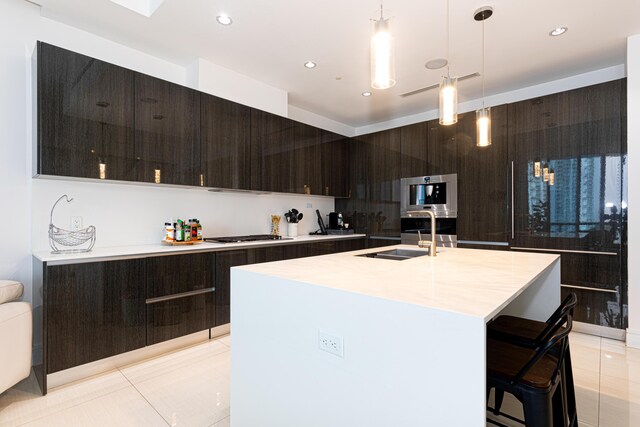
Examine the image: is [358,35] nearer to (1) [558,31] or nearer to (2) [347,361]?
(1) [558,31]

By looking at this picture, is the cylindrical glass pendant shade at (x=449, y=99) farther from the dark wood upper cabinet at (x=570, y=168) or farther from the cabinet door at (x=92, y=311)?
the cabinet door at (x=92, y=311)

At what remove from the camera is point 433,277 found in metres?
1.38

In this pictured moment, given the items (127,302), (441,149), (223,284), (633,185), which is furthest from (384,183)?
(127,302)

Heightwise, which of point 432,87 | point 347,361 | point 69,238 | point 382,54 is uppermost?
point 432,87

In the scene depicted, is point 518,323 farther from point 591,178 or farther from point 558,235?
point 591,178

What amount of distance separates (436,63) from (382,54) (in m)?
1.98

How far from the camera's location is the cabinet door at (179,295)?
2451 millimetres

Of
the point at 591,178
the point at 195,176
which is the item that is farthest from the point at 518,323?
the point at 195,176

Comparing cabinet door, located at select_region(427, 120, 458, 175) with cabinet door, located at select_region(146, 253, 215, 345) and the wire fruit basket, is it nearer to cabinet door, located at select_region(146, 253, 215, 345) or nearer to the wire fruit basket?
cabinet door, located at select_region(146, 253, 215, 345)

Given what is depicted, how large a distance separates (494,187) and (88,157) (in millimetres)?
3798

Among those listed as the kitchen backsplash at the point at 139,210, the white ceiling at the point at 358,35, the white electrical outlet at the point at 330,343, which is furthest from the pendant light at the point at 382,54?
the kitchen backsplash at the point at 139,210

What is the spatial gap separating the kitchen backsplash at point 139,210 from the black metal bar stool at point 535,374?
9.18 feet

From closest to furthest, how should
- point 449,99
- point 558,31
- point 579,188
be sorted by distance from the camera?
point 449,99, point 558,31, point 579,188

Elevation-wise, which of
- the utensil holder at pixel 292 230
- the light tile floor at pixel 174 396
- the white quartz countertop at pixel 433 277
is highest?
the utensil holder at pixel 292 230
